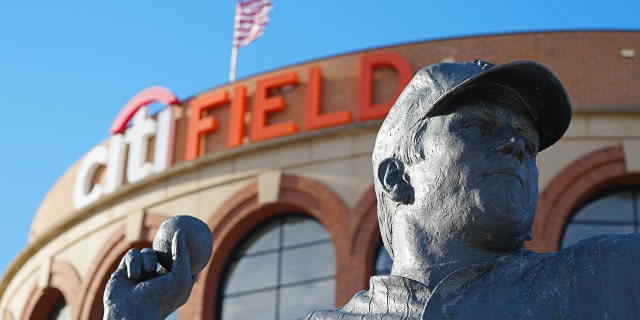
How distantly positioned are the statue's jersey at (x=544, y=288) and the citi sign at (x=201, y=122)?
965 inches

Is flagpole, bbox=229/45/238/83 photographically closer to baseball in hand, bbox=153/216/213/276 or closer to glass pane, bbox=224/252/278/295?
glass pane, bbox=224/252/278/295

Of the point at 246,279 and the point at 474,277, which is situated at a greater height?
the point at 246,279

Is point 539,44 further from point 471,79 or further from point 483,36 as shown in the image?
point 471,79

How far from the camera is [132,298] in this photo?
3.84 m

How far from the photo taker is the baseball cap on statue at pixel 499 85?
394 cm

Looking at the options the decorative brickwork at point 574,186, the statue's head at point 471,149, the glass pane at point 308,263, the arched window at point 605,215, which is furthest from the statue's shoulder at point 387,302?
the glass pane at point 308,263

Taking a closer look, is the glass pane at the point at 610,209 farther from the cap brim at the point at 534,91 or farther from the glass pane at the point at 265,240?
the cap brim at the point at 534,91

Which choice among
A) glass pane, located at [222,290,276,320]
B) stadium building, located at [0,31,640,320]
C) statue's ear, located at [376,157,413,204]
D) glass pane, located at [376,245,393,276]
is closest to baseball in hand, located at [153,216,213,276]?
statue's ear, located at [376,157,413,204]

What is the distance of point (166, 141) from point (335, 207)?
444cm

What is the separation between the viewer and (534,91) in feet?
13.2

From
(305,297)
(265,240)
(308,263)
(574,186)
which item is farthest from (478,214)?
(265,240)

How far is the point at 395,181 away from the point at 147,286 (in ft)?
2.29

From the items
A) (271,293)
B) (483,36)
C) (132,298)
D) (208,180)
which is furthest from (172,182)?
(132,298)

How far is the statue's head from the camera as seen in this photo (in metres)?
3.84
